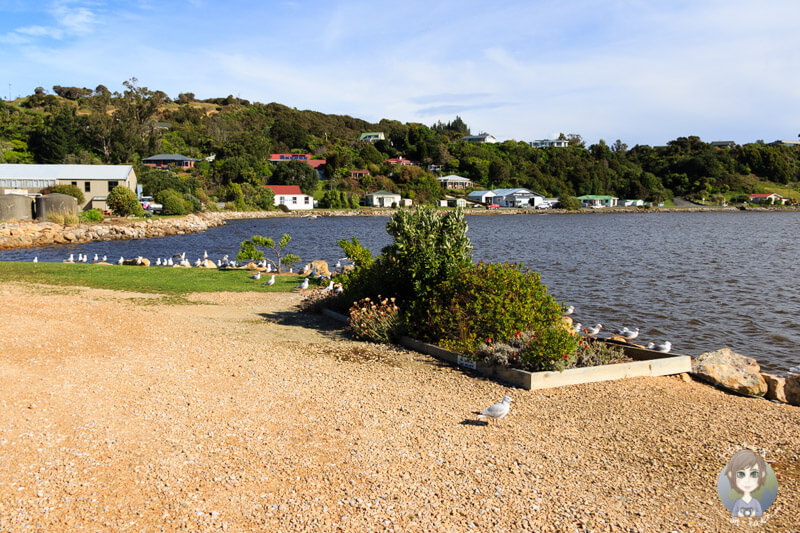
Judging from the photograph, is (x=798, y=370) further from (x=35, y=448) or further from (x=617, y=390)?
(x=35, y=448)

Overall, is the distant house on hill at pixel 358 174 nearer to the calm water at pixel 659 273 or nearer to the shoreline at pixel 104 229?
the shoreline at pixel 104 229

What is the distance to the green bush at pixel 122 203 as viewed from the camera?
59219 mm

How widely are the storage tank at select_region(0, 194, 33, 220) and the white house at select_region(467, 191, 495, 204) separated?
8525cm

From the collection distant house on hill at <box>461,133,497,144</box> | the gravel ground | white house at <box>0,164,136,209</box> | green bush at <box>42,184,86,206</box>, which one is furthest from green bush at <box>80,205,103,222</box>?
distant house on hill at <box>461,133,497,144</box>

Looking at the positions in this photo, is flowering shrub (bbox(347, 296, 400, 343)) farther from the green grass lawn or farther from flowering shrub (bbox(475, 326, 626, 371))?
the green grass lawn

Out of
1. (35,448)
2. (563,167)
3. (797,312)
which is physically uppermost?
(563,167)

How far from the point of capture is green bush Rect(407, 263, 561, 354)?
33.5 ft

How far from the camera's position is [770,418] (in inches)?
322

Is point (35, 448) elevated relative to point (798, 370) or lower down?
elevated

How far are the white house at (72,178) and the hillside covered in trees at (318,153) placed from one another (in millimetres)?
11436

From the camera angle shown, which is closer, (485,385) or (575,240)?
(485,385)

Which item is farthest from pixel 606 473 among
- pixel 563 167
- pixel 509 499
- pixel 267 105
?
pixel 267 105

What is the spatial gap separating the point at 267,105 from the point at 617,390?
634ft

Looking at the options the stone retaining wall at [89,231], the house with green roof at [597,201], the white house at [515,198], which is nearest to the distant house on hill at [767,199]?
the house with green roof at [597,201]
